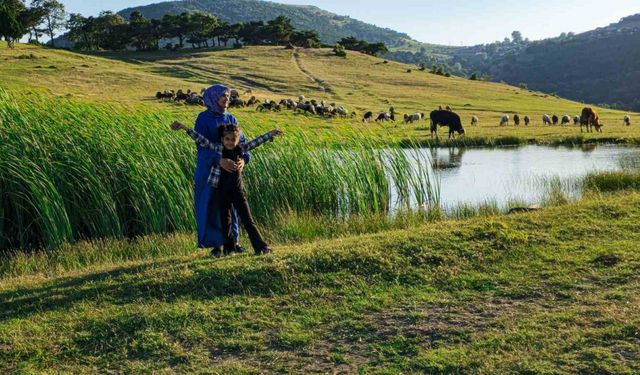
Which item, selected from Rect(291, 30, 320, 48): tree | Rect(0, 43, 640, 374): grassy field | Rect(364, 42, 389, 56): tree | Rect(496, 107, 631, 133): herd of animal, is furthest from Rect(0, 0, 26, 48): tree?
Rect(0, 43, 640, 374): grassy field

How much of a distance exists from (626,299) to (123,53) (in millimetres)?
79499

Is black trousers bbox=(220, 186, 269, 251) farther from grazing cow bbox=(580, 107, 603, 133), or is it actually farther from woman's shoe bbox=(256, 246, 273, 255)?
grazing cow bbox=(580, 107, 603, 133)

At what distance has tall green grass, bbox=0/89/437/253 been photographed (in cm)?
978

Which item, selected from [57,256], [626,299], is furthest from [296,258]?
[57,256]

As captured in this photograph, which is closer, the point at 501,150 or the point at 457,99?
the point at 501,150

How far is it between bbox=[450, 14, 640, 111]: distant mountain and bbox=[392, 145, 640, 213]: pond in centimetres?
9831

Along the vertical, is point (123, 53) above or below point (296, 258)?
above

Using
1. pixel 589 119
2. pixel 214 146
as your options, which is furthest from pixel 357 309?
pixel 589 119

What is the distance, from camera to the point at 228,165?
729 centimetres

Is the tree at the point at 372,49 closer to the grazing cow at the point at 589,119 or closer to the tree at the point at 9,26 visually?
the tree at the point at 9,26

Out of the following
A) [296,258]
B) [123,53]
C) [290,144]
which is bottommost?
[296,258]

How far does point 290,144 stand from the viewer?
12.5m

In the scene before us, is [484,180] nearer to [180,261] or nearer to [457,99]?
[180,261]

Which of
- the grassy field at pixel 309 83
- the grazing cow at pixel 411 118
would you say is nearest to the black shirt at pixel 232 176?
the grassy field at pixel 309 83
